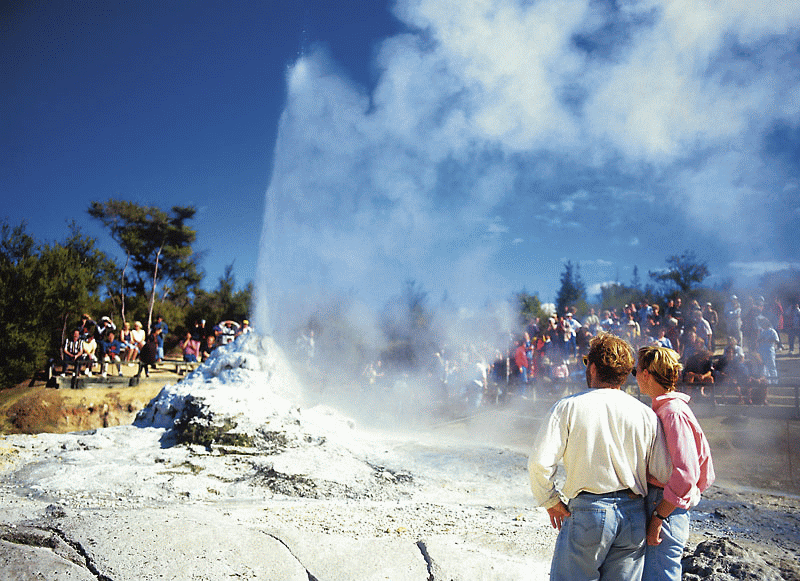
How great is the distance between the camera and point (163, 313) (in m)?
21.8

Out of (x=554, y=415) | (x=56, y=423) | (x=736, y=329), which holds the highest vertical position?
(x=736, y=329)

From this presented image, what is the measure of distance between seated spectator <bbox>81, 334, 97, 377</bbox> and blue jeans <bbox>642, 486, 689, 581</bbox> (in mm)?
10868

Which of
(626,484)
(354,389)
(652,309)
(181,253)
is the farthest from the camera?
(181,253)

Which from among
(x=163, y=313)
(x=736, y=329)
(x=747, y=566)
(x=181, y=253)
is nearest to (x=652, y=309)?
(x=736, y=329)

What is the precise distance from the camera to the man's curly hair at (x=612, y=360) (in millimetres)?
1864

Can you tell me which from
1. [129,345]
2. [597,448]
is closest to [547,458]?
[597,448]

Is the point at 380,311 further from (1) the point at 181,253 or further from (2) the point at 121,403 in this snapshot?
(1) the point at 181,253

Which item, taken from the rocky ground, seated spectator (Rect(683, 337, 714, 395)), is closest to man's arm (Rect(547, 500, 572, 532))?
the rocky ground

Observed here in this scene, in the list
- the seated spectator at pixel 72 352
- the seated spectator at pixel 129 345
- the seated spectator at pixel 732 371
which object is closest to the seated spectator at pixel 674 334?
the seated spectator at pixel 732 371

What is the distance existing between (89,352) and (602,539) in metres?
11.4

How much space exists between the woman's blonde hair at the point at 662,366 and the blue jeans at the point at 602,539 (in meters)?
0.47

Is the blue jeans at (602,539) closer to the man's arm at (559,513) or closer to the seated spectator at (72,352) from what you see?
the man's arm at (559,513)

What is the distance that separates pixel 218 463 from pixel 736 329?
342 inches

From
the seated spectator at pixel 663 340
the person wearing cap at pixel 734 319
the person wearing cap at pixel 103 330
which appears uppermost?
the person wearing cap at pixel 734 319
